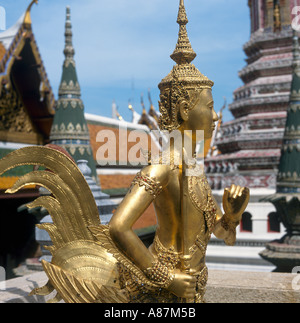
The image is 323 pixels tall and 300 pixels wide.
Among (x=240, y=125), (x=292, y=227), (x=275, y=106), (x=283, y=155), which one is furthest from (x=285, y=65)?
(x=292, y=227)

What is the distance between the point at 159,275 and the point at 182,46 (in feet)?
5.80

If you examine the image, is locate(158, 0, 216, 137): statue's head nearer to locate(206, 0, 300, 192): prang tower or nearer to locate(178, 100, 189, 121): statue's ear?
locate(178, 100, 189, 121): statue's ear

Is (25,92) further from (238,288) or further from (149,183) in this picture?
(149,183)

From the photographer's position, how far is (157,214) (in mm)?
3559

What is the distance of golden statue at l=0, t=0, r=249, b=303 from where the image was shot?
3371 millimetres

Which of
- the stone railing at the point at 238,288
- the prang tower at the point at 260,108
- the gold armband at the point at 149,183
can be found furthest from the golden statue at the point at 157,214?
the prang tower at the point at 260,108

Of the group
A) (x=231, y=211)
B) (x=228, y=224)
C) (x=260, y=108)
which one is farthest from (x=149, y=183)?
(x=260, y=108)

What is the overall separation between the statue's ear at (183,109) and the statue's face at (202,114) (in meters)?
0.03

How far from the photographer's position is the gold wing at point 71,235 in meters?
3.48

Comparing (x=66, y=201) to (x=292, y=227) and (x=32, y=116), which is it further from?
(x=32, y=116)

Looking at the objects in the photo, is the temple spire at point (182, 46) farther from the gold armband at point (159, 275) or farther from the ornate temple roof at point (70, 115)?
the ornate temple roof at point (70, 115)

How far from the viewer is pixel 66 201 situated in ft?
11.8

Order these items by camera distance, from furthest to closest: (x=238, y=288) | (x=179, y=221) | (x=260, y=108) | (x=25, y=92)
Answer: (x=260, y=108) → (x=25, y=92) → (x=238, y=288) → (x=179, y=221)

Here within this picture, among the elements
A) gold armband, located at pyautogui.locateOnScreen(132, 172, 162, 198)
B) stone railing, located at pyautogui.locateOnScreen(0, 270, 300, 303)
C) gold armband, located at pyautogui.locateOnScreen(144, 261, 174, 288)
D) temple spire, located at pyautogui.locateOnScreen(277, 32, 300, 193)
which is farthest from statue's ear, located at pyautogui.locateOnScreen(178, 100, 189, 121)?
temple spire, located at pyautogui.locateOnScreen(277, 32, 300, 193)
